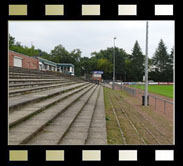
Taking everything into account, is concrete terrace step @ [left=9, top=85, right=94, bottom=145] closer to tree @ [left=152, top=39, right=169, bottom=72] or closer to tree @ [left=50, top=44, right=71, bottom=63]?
tree @ [left=50, top=44, right=71, bottom=63]

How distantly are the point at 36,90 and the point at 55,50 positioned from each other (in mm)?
61416

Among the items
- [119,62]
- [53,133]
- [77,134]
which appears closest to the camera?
[53,133]

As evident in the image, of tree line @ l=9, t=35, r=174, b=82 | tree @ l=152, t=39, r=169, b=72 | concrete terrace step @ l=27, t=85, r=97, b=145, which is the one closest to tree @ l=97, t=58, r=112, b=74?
tree line @ l=9, t=35, r=174, b=82

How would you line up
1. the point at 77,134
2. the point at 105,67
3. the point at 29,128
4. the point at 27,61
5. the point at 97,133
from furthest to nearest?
the point at 105,67, the point at 27,61, the point at 97,133, the point at 77,134, the point at 29,128

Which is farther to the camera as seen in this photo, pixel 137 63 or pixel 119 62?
pixel 137 63

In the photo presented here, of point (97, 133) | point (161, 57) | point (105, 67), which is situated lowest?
point (97, 133)

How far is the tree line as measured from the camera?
193 feet

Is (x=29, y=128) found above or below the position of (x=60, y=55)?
below

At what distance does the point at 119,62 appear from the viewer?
62.9 m

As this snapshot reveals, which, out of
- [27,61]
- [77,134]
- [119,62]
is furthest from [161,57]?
[77,134]

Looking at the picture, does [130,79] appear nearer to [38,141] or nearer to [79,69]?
[79,69]

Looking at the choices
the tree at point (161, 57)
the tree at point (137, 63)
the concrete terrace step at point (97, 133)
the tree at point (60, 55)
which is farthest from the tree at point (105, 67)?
the concrete terrace step at point (97, 133)

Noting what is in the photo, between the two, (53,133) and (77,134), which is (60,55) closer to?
(77,134)

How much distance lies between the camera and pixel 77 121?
5477mm
